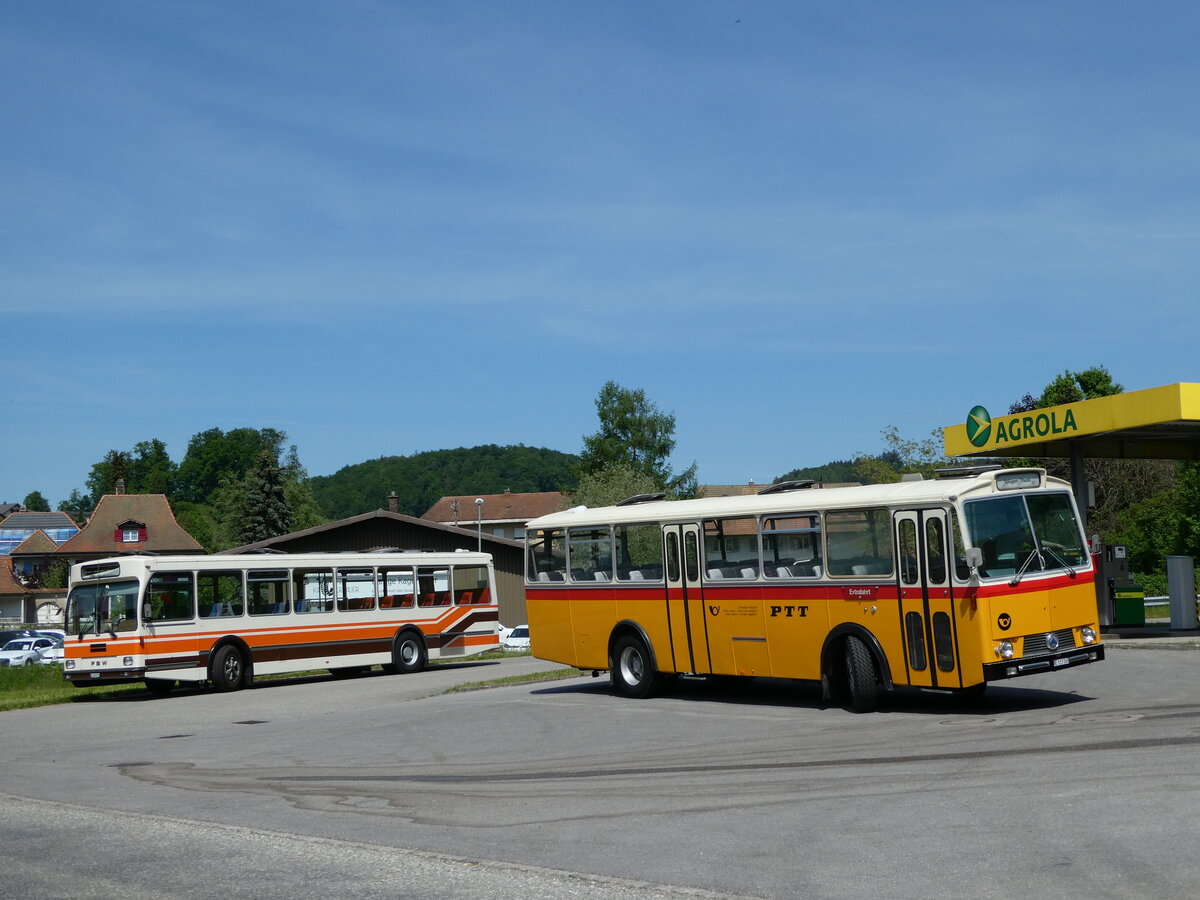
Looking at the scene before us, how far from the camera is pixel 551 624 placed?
69.2 feet

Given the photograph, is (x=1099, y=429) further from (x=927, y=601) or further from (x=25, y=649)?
(x=25, y=649)

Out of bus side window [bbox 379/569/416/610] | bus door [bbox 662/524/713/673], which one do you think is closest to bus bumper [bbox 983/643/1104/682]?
bus door [bbox 662/524/713/673]

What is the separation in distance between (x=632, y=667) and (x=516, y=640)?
29.7m

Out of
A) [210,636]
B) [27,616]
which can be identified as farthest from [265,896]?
[27,616]

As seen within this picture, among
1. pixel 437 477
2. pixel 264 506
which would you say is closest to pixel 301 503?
pixel 264 506

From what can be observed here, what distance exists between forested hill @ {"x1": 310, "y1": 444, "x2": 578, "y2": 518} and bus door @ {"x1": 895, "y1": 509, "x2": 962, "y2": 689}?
5769 inches

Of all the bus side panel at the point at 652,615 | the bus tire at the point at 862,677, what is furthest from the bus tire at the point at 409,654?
the bus tire at the point at 862,677

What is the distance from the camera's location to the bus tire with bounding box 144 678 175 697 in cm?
2692

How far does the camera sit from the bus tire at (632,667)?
1914 centimetres

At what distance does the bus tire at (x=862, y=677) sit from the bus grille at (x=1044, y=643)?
1901 mm

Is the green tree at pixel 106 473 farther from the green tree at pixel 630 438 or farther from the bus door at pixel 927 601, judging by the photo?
the bus door at pixel 927 601

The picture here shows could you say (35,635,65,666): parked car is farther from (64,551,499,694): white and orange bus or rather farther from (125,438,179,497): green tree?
(125,438,179,497): green tree

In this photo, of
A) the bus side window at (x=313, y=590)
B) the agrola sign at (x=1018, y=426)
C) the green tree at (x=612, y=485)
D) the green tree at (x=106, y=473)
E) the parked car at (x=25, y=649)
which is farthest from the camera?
the green tree at (x=106, y=473)

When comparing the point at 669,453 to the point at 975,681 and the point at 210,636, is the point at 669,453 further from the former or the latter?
the point at 975,681
